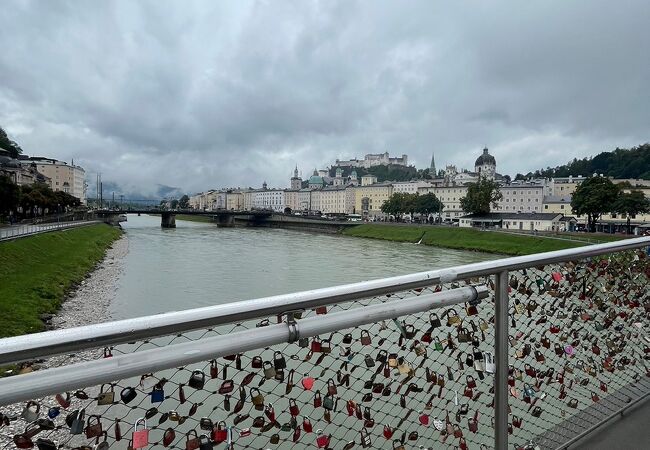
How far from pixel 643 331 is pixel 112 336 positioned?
12.5ft

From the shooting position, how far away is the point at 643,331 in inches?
137

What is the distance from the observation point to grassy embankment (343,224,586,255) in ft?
129

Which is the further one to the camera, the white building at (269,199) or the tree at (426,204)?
the white building at (269,199)

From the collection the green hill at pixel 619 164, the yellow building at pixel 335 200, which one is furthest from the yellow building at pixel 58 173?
the green hill at pixel 619 164

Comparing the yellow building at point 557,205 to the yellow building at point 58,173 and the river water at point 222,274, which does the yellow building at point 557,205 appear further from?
the yellow building at point 58,173

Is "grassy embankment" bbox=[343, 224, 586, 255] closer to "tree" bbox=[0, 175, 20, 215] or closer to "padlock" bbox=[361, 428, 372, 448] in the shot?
"padlock" bbox=[361, 428, 372, 448]

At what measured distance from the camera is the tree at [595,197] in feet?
159

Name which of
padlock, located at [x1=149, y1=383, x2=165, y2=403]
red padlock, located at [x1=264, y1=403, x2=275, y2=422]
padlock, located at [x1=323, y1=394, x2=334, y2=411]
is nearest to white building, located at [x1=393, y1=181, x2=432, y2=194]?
padlock, located at [x1=323, y1=394, x2=334, y2=411]

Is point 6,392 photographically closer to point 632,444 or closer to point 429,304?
point 429,304

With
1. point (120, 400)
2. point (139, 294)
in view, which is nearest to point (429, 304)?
point (120, 400)

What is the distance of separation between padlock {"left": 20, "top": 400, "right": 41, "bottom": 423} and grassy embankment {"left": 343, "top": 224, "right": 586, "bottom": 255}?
38.7 meters

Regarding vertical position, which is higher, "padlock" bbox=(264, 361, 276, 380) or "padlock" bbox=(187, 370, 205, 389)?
"padlock" bbox=(187, 370, 205, 389)

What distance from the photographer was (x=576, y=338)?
2891 mm

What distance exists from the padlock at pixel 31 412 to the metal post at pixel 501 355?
1735 millimetres
